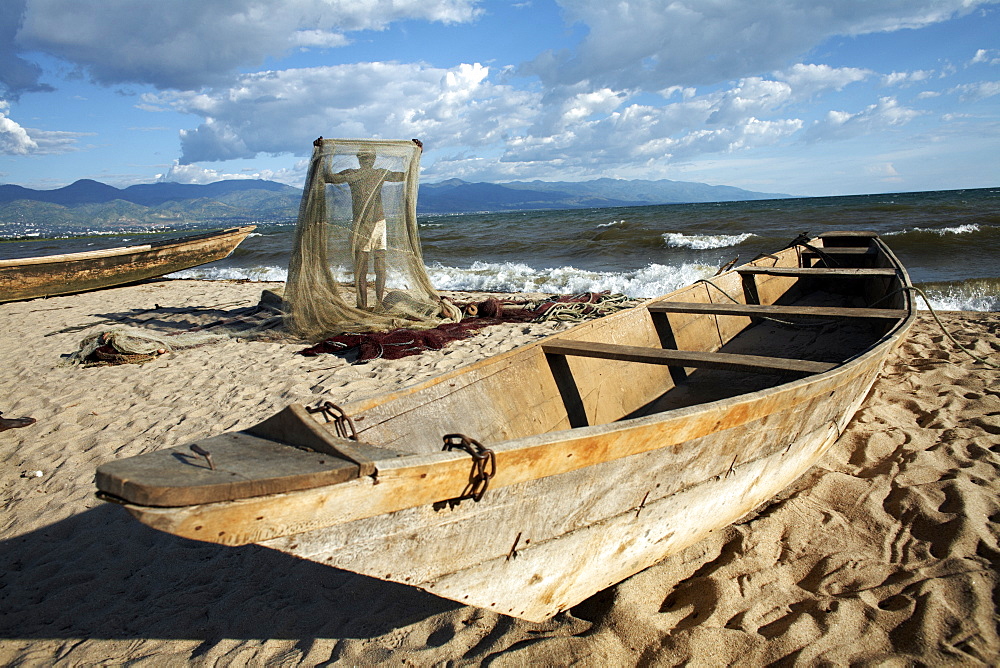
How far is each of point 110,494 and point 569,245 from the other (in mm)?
19203

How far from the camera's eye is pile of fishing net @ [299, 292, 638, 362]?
6.08 m

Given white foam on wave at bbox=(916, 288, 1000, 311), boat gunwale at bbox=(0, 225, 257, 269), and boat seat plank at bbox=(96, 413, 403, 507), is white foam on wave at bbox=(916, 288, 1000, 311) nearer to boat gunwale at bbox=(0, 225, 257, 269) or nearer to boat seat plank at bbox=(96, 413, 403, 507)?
boat seat plank at bbox=(96, 413, 403, 507)

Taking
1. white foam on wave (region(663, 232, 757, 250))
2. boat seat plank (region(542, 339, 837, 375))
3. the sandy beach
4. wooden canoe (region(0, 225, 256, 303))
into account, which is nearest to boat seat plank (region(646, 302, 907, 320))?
the sandy beach

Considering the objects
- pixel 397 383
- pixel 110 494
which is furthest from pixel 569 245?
pixel 110 494

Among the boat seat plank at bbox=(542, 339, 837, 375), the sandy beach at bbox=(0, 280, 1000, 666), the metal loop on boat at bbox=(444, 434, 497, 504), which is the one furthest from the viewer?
the boat seat plank at bbox=(542, 339, 837, 375)

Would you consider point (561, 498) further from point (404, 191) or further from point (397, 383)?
point (404, 191)

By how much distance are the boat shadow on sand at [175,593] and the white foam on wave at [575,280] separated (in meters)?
9.19

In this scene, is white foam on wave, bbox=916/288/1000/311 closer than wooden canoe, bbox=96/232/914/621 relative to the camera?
No

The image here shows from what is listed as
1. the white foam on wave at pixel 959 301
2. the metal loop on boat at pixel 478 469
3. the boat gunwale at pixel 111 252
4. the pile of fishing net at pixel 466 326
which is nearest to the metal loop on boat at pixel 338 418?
the metal loop on boat at pixel 478 469

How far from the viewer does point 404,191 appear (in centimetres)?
698

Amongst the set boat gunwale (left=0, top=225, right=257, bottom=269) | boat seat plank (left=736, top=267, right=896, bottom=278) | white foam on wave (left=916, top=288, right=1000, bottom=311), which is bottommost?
white foam on wave (left=916, top=288, right=1000, bottom=311)

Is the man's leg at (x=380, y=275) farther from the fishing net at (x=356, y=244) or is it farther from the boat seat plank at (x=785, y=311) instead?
the boat seat plank at (x=785, y=311)

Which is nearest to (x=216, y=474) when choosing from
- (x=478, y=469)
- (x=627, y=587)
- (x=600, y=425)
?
(x=478, y=469)

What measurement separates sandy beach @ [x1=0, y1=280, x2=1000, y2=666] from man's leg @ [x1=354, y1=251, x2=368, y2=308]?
9.55 ft
